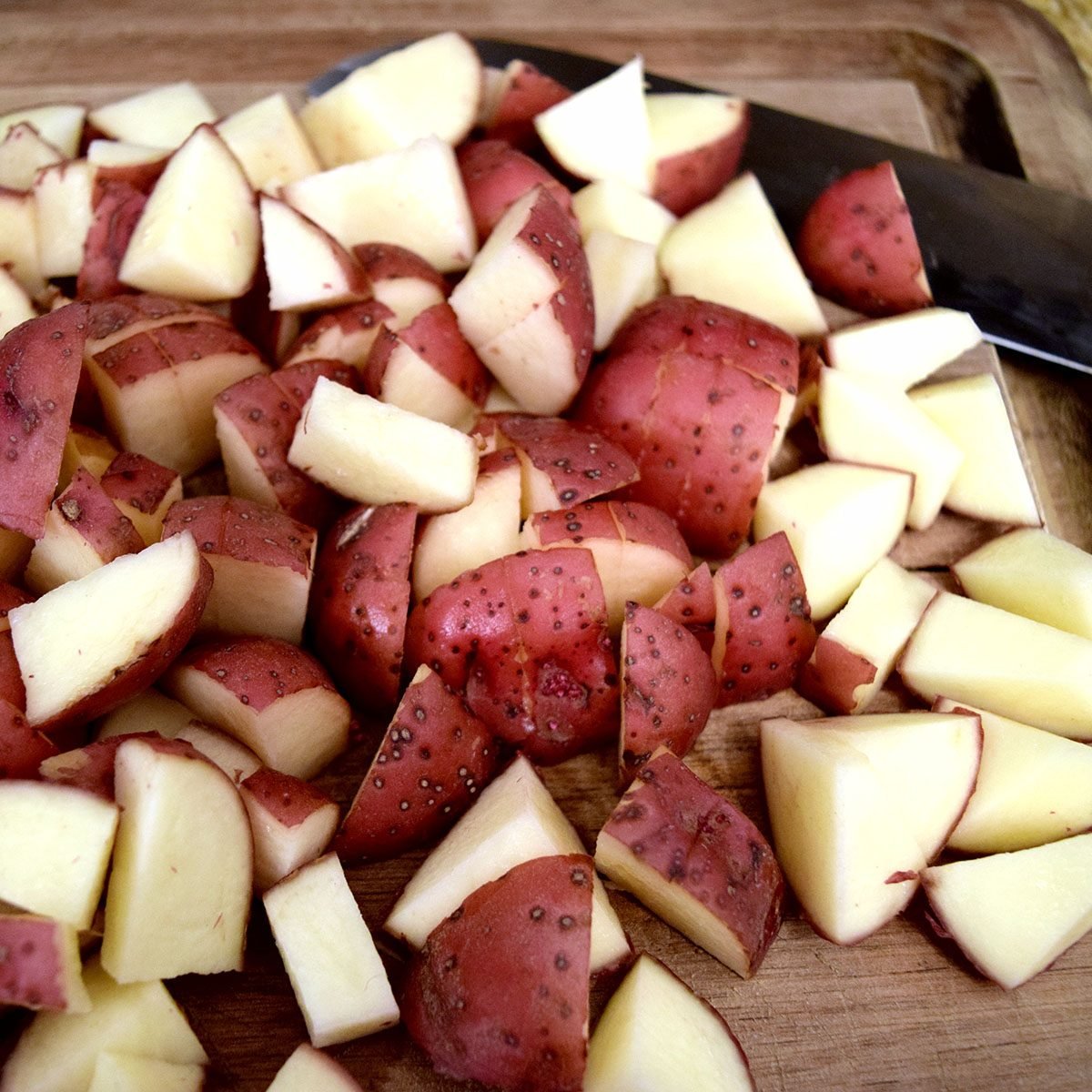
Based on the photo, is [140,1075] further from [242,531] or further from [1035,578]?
[1035,578]

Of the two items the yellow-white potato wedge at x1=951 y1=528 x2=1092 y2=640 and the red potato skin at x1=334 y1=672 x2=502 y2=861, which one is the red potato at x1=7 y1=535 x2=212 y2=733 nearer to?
the red potato skin at x1=334 y1=672 x2=502 y2=861

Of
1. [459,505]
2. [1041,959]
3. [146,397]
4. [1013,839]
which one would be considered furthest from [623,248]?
[1041,959]

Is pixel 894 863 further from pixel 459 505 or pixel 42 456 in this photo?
pixel 42 456

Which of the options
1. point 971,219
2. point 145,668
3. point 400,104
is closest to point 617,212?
point 400,104

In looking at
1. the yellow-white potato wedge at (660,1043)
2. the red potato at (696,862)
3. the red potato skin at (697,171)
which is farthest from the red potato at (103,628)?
the red potato skin at (697,171)

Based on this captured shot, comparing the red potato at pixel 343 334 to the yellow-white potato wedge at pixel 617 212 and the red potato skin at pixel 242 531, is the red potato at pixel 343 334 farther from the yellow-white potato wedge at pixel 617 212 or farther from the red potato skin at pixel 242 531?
the yellow-white potato wedge at pixel 617 212
